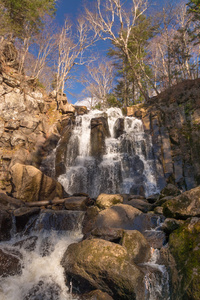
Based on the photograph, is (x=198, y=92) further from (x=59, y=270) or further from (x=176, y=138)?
(x=59, y=270)

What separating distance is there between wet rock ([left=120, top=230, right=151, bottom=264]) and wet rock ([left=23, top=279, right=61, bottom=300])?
6.03 feet

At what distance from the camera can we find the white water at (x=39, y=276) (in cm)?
416

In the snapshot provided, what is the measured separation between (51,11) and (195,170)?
72.6 ft

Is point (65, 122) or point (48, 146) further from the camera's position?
point (65, 122)

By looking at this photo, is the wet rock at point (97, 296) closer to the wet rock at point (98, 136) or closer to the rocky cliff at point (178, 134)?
the rocky cliff at point (178, 134)

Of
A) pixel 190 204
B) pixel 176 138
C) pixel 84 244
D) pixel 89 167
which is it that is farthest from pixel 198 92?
pixel 84 244

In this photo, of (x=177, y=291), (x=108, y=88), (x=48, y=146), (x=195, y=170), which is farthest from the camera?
(x=108, y=88)

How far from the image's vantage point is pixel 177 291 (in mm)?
3209

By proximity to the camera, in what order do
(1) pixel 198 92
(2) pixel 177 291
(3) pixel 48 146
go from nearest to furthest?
(2) pixel 177 291, (1) pixel 198 92, (3) pixel 48 146

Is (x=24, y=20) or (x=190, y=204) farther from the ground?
(x=24, y=20)

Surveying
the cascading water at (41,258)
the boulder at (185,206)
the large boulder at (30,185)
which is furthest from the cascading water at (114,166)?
the boulder at (185,206)

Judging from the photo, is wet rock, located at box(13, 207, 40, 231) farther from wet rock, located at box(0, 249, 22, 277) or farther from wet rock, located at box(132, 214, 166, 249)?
wet rock, located at box(132, 214, 166, 249)

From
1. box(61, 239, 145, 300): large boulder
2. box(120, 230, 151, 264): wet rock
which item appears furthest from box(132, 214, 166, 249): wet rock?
box(61, 239, 145, 300): large boulder

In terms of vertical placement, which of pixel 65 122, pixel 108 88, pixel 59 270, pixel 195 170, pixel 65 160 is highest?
pixel 108 88
